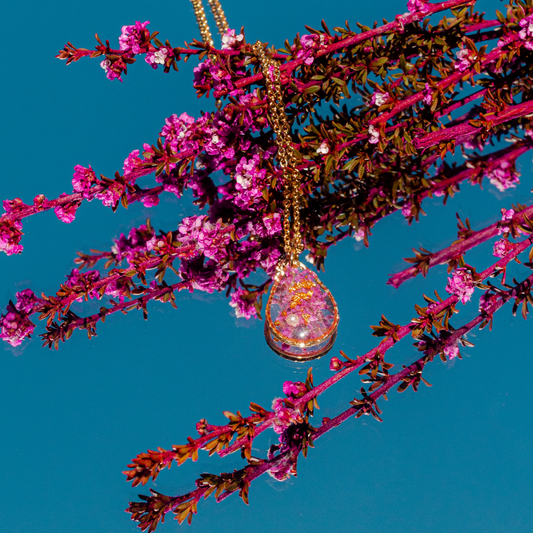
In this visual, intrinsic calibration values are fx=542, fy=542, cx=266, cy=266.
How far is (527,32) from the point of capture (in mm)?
1746

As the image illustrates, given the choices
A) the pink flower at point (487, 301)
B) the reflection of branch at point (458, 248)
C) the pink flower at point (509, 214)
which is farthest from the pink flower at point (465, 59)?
the pink flower at point (487, 301)

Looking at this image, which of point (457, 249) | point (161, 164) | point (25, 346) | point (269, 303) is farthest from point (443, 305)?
point (25, 346)

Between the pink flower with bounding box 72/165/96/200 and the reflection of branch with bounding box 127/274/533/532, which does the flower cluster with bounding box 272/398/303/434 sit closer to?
the reflection of branch with bounding box 127/274/533/532

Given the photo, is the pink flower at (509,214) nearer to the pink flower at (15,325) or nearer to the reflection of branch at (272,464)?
the reflection of branch at (272,464)

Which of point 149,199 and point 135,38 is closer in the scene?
point 135,38

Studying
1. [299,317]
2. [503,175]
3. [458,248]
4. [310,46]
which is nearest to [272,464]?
[299,317]

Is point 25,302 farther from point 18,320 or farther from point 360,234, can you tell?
point 360,234

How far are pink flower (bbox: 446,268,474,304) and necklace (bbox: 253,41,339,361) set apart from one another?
502mm

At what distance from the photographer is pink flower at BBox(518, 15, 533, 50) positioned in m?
1.74

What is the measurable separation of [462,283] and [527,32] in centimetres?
84

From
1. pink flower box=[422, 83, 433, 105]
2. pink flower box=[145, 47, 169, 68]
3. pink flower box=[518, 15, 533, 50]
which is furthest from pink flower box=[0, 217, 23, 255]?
pink flower box=[518, 15, 533, 50]

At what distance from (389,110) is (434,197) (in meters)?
1.01

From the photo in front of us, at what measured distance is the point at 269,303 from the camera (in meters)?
2.05

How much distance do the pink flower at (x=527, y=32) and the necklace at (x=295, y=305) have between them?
0.84 m
